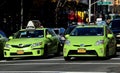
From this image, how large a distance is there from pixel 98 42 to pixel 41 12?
4750 centimetres

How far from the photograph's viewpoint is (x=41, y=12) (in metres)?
66.0

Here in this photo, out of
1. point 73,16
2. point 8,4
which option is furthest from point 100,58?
point 73,16

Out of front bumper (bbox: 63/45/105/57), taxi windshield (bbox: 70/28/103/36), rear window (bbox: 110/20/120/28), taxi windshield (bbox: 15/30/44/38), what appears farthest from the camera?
rear window (bbox: 110/20/120/28)

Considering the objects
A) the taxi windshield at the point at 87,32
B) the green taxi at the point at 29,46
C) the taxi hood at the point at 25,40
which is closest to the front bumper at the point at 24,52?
the green taxi at the point at 29,46

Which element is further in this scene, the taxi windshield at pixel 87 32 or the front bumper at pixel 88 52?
the taxi windshield at pixel 87 32

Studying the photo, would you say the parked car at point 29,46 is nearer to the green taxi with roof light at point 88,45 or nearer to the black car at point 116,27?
the green taxi with roof light at point 88,45

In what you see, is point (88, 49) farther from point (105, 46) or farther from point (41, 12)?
point (41, 12)

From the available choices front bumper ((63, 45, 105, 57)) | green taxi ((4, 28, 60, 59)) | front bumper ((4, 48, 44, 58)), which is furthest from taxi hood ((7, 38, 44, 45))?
front bumper ((63, 45, 105, 57))

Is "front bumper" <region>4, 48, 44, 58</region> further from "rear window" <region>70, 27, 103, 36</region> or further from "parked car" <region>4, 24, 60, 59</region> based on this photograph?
"rear window" <region>70, 27, 103, 36</region>

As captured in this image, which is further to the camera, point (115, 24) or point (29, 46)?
point (115, 24)

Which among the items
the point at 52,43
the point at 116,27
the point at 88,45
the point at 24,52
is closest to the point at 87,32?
the point at 88,45

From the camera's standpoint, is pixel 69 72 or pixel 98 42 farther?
pixel 98 42

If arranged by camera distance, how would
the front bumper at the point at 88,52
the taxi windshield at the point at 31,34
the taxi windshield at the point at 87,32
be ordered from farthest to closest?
1. the taxi windshield at the point at 31,34
2. the taxi windshield at the point at 87,32
3. the front bumper at the point at 88,52

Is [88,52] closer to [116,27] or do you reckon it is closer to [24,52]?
[24,52]
